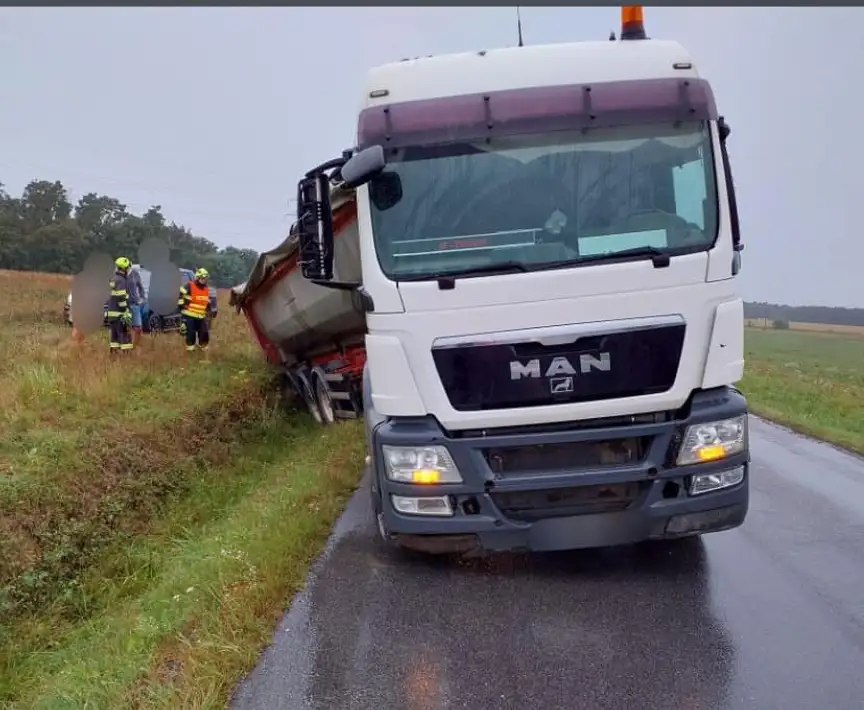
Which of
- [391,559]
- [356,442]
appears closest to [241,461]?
[356,442]

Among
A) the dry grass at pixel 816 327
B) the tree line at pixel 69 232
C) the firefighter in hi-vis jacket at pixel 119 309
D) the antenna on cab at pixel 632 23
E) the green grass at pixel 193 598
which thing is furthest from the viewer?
the dry grass at pixel 816 327

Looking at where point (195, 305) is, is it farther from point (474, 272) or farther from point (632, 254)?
point (632, 254)

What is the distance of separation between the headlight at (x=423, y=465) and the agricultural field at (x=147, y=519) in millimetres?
1040

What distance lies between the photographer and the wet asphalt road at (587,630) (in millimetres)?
3438

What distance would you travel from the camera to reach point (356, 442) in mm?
9289

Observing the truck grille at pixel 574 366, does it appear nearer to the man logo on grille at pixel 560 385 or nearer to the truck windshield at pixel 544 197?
the man logo on grille at pixel 560 385

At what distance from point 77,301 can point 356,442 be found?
827 cm

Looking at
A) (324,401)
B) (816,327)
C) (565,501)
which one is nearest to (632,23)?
(565,501)

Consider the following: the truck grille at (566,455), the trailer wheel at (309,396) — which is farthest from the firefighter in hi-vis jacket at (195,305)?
the truck grille at (566,455)

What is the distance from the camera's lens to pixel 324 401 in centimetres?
1092

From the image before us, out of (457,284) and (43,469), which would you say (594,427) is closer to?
(457,284)

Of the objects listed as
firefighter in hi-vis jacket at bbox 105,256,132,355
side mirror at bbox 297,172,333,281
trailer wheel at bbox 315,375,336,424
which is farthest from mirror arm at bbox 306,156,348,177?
firefighter in hi-vis jacket at bbox 105,256,132,355

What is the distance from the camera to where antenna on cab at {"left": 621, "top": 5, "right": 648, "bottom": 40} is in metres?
4.80

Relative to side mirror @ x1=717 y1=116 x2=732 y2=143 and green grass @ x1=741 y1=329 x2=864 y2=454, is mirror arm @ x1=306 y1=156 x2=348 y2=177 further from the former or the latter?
green grass @ x1=741 y1=329 x2=864 y2=454
